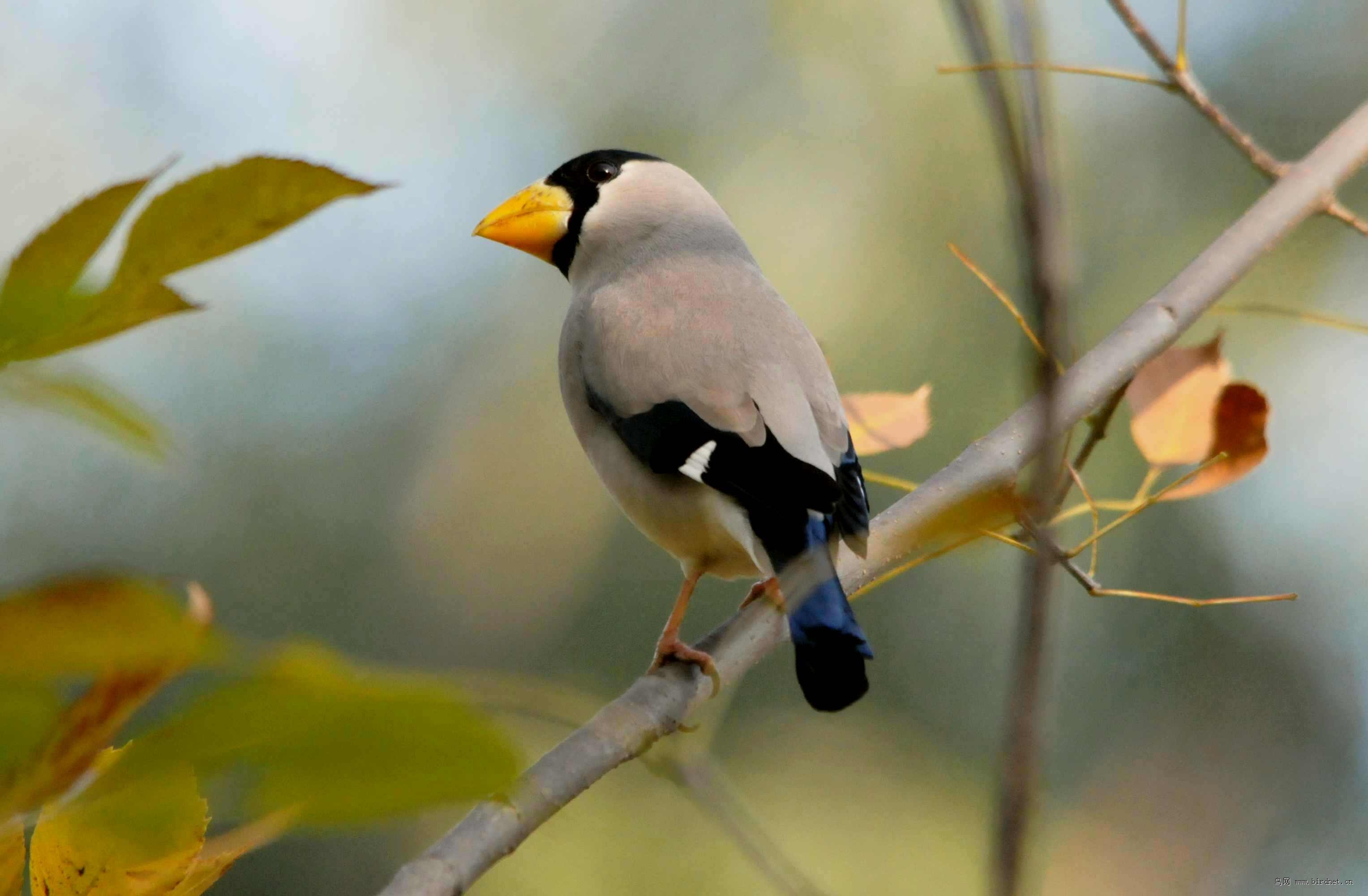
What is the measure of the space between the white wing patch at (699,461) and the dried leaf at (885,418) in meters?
0.22

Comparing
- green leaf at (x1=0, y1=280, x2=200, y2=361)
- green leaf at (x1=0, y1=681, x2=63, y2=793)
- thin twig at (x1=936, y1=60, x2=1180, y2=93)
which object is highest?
green leaf at (x1=0, y1=280, x2=200, y2=361)

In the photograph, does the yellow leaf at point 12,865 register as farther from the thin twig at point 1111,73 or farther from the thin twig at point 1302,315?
the thin twig at point 1302,315

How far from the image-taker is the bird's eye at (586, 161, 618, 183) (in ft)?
9.98

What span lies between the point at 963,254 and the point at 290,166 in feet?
4.54

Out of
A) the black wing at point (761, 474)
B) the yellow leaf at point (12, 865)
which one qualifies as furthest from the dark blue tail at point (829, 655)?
the yellow leaf at point (12, 865)

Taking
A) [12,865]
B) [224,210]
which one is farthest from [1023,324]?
[12,865]

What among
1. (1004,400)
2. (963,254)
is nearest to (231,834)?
(963,254)

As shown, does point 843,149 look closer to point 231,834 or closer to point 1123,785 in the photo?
point 1123,785

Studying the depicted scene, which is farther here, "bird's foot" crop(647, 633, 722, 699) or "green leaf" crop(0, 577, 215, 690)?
"bird's foot" crop(647, 633, 722, 699)

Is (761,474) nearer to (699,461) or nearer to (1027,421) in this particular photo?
(699,461)

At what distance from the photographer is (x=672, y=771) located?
986mm

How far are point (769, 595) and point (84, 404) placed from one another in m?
1.45

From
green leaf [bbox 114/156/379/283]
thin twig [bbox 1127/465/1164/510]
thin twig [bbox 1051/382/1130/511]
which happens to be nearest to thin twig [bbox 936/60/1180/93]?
thin twig [bbox 1051/382/1130/511]

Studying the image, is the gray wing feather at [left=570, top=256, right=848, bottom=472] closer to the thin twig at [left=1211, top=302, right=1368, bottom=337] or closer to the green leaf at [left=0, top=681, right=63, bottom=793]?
the thin twig at [left=1211, top=302, right=1368, bottom=337]
